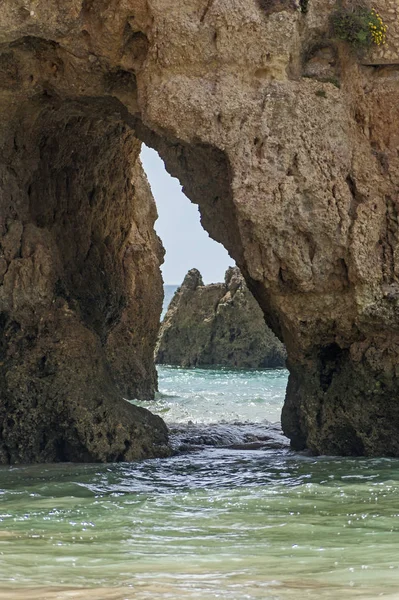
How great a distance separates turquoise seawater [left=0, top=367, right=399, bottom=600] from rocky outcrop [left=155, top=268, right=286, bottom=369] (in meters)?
25.7

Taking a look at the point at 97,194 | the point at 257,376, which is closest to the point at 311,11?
the point at 97,194

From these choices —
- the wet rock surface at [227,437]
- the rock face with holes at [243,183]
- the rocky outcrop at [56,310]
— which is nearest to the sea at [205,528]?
the wet rock surface at [227,437]

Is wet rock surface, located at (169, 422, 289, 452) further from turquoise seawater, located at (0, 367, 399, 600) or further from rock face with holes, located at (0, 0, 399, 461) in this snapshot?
rock face with holes, located at (0, 0, 399, 461)

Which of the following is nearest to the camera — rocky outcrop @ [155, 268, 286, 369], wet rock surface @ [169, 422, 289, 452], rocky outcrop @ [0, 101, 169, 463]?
rocky outcrop @ [0, 101, 169, 463]

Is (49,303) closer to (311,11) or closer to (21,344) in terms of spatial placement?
(21,344)

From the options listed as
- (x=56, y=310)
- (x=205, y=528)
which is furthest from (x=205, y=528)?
(x=56, y=310)

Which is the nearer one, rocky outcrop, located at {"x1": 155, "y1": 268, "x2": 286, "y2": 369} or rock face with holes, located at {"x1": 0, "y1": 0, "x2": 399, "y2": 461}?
rock face with holes, located at {"x1": 0, "y1": 0, "x2": 399, "y2": 461}

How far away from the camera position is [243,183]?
41.0 feet

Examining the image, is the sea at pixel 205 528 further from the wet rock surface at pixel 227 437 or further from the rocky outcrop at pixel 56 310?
the rocky outcrop at pixel 56 310

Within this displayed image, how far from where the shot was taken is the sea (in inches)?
240

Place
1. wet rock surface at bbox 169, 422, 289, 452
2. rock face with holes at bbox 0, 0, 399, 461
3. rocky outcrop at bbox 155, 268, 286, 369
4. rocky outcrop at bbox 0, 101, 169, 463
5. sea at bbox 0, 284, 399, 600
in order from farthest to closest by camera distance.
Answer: rocky outcrop at bbox 155, 268, 286, 369 → wet rock surface at bbox 169, 422, 289, 452 → rocky outcrop at bbox 0, 101, 169, 463 → rock face with holes at bbox 0, 0, 399, 461 → sea at bbox 0, 284, 399, 600

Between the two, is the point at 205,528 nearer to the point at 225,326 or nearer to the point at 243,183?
the point at 243,183

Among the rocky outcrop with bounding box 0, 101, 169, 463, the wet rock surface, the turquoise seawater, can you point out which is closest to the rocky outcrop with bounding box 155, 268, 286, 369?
the wet rock surface

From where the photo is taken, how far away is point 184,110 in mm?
12562
